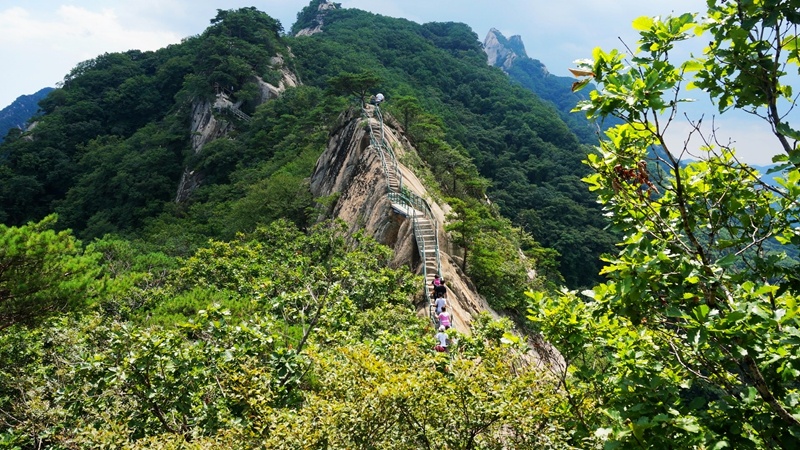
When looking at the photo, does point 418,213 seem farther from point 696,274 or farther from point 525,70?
point 525,70

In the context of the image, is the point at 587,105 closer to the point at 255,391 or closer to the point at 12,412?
the point at 255,391

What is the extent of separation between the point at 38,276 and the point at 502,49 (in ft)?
588

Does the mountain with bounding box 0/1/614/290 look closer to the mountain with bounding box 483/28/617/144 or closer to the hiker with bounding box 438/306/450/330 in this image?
the hiker with bounding box 438/306/450/330

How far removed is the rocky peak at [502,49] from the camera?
166m

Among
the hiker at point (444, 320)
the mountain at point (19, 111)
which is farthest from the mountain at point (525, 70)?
the hiker at point (444, 320)

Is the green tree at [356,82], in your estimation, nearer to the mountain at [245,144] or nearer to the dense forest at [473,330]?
the mountain at [245,144]

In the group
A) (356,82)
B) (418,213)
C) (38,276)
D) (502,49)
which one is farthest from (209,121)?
(502,49)

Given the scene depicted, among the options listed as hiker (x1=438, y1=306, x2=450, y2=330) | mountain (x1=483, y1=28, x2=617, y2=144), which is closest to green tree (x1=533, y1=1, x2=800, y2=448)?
hiker (x1=438, y1=306, x2=450, y2=330)

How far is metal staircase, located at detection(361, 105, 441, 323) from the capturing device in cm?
1465

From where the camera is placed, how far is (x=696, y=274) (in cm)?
343

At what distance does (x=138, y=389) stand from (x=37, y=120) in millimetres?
67270

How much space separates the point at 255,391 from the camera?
580cm

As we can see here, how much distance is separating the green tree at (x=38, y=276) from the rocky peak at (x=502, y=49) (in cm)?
16536

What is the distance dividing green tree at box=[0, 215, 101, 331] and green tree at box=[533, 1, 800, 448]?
864 centimetres
